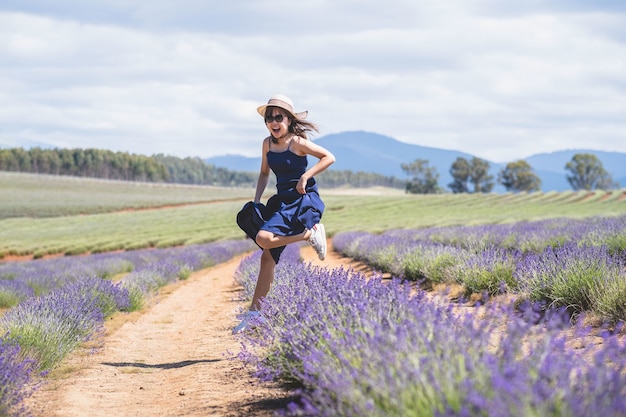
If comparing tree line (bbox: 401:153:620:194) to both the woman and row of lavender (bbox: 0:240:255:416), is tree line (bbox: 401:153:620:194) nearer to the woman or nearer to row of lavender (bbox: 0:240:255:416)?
row of lavender (bbox: 0:240:255:416)

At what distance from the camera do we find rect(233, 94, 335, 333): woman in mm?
5789

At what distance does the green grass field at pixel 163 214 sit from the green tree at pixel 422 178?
165 feet

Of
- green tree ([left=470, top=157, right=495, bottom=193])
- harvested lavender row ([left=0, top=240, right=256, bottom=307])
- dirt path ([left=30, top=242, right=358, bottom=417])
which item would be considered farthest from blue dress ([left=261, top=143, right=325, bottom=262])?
green tree ([left=470, top=157, right=495, bottom=193])

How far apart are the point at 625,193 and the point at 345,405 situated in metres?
72.3

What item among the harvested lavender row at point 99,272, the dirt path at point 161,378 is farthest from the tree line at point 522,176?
the dirt path at point 161,378

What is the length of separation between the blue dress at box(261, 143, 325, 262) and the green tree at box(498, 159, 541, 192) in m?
112

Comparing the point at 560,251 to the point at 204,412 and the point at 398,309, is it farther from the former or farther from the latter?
the point at 204,412

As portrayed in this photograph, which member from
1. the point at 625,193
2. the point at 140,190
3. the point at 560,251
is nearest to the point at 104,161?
the point at 140,190

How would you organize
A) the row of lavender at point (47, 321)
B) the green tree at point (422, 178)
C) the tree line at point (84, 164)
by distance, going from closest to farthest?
1. the row of lavender at point (47, 321)
2. the green tree at point (422, 178)
3. the tree line at point (84, 164)

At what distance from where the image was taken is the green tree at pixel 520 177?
113 m

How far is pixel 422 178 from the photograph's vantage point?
135m

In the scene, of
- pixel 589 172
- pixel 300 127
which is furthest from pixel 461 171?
pixel 300 127

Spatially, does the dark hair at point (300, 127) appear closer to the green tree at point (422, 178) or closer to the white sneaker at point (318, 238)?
the white sneaker at point (318, 238)

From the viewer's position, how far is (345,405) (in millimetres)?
3000
